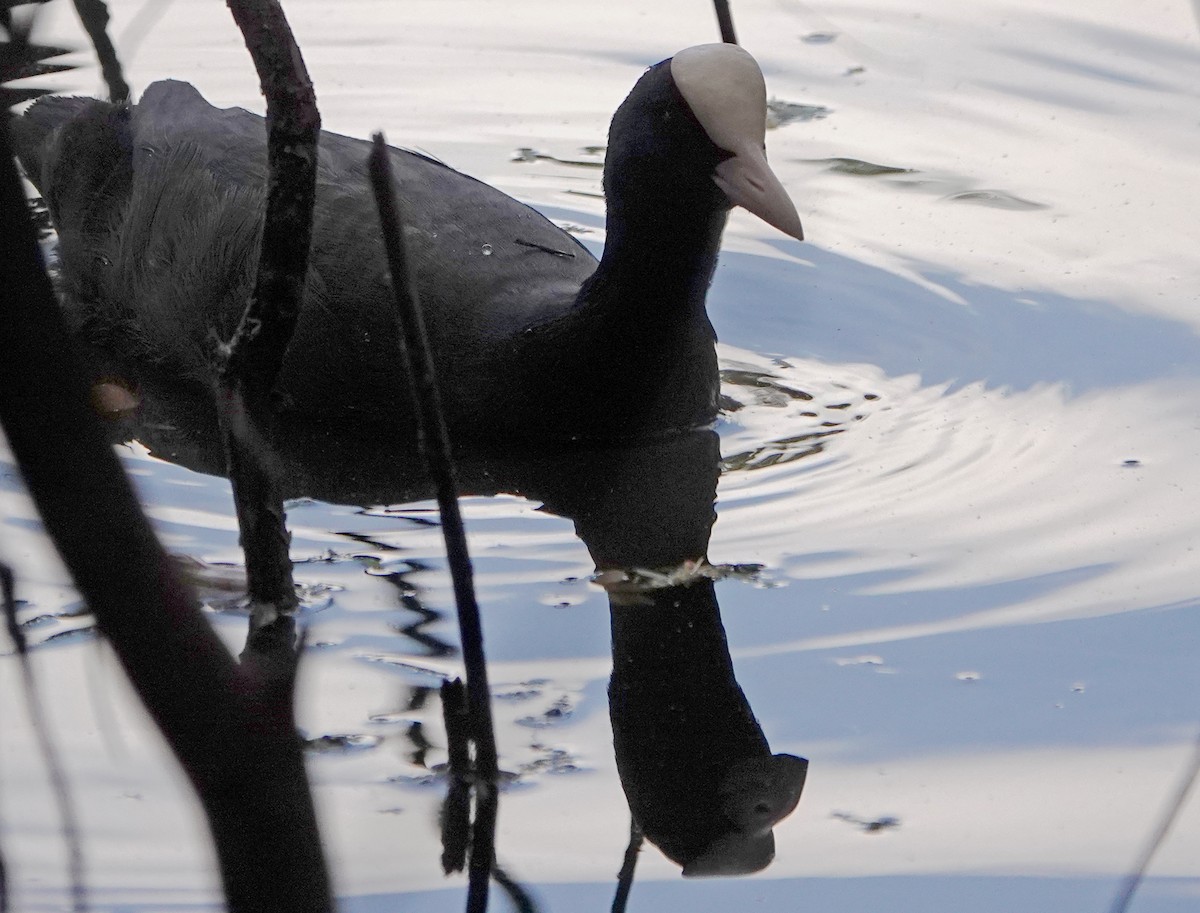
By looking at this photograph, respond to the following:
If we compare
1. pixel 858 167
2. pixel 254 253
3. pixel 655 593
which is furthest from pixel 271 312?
pixel 858 167

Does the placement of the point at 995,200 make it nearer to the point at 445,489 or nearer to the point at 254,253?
the point at 254,253

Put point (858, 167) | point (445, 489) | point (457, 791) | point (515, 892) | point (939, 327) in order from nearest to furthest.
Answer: point (445, 489), point (515, 892), point (457, 791), point (939, 327), point (858, 167)

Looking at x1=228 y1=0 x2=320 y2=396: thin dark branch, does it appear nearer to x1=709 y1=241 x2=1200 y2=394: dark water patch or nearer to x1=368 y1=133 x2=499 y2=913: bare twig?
x1=368 y1=133 x2=499 y2=913: bare twig

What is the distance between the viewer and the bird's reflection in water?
1.84 meters

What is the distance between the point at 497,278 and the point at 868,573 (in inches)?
35.5

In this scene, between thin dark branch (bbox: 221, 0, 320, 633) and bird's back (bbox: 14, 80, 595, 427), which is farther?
bird's back (bbox: 14, 80, 595, 427)

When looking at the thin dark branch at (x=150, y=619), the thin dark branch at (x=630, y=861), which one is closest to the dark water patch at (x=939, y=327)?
the thin dark branch at (x=630, y=861)

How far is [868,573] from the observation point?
7.86 feet

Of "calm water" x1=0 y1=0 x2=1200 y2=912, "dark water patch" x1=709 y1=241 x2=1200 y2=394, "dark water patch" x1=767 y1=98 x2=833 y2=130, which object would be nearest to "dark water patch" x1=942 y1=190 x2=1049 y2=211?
"calm water" x1=0 y1=0 x2=1200 y2=912

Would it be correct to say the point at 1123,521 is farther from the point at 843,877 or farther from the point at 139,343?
the point at 139,343

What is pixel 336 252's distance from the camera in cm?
292

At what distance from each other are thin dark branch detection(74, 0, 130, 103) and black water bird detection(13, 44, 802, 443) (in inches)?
8.2

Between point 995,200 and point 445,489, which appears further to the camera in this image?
point 995,200

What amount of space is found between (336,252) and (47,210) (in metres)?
1.11
